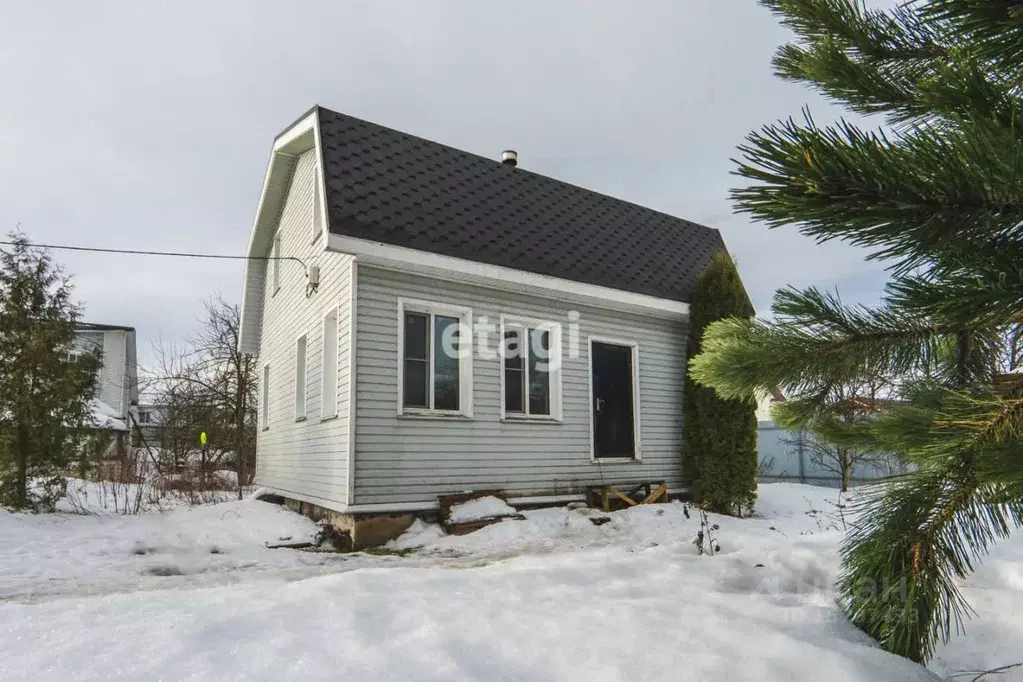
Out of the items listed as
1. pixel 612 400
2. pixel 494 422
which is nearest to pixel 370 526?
pixel 494 422

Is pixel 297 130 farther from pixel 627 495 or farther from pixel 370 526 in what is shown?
pixel 627 495

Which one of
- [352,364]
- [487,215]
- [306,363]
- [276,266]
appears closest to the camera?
[352,364]

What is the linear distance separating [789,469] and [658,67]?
13507mm

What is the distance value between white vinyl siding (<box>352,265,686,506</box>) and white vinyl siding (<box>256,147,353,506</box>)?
0.30 m

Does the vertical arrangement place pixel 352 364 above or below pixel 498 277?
below

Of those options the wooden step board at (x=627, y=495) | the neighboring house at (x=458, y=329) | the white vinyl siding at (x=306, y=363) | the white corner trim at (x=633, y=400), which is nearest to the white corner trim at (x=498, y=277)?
the neighboring house at (x=458, y=329)

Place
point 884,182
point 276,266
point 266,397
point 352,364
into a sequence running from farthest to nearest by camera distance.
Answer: point 266,397 → point 276,266 → point 352,364 → point 884,182

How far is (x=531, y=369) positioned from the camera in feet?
28.0

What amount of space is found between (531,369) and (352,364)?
8.46ft

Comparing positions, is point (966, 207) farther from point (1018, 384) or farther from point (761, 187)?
point (1018, 384)

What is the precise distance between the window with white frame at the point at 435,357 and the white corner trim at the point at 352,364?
1.93ft

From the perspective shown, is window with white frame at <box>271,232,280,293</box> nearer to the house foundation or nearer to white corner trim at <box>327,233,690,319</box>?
white corner trim at <box>327,233,690,319</box>

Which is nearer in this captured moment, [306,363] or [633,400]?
[306,363]

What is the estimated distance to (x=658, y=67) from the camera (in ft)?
14.8
